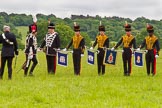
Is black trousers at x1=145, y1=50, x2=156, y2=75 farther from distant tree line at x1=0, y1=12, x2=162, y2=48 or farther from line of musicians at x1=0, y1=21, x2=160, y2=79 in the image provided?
distant tree line at x1=0, y1=12, x2=162, y2=48

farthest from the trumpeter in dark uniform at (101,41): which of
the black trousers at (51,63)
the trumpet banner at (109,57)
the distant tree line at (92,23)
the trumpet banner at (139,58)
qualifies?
the distant tree line at (92,23)

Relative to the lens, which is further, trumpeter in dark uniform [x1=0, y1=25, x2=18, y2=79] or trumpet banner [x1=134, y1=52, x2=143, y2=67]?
trumpet banner [x1=134, y1=52, x2=143, y2=67]

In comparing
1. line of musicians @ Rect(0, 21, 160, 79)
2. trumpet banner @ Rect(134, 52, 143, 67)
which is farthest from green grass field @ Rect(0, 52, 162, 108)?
trumpet banner @ Rect(134, 52, 143, 67)

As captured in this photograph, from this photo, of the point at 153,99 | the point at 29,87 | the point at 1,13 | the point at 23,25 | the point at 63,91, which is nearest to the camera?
the point at 153,99

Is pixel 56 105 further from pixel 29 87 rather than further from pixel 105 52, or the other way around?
pixel 105 52

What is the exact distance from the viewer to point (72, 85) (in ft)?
46.3

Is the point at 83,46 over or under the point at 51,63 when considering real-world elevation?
over

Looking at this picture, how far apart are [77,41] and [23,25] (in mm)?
126170

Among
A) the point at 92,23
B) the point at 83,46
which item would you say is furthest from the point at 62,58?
the point at 92,23

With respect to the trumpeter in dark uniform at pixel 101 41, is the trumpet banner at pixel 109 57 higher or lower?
lower

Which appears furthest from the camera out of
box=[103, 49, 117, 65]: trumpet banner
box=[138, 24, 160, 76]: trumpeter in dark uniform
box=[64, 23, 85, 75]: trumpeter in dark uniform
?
box=[103, 49, 117, 65]: trumpet banner

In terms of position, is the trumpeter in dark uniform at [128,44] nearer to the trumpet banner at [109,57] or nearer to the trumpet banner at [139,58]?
the trumpet banner at [139,58]

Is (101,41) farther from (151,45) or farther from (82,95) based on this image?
(82,95)

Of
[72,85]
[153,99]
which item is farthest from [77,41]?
[153,99]
